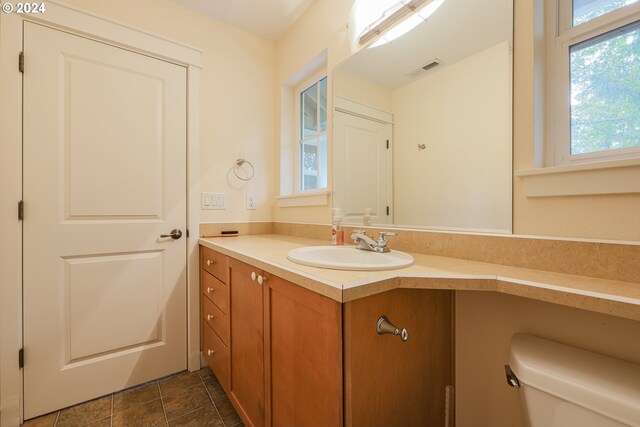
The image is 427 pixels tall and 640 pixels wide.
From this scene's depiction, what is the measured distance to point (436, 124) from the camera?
3.73 ft

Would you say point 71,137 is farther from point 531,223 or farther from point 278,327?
point 531,223

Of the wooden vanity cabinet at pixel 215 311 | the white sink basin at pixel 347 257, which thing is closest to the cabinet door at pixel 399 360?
the white sink basin at pixel 347 257

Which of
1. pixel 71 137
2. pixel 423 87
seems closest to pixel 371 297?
pixel 423 87

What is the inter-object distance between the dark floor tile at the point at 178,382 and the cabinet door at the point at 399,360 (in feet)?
4.34

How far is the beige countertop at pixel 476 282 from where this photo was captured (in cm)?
58

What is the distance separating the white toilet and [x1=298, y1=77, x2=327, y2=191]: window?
1.44 metres

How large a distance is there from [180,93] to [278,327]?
164 cm

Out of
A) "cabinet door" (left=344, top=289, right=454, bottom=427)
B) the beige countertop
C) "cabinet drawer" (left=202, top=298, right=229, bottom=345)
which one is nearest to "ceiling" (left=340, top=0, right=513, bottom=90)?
the beige countertop

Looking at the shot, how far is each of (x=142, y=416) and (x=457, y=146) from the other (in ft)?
6.38

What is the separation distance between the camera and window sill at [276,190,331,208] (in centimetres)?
170

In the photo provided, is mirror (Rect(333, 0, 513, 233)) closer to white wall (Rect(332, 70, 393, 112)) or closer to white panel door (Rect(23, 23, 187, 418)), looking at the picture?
white wall (Rect(332, 70, 393, 112))

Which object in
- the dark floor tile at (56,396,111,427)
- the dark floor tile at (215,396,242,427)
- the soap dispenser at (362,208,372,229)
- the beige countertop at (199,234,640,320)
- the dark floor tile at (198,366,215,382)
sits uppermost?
the soap dispenser at (362,208,372,229)

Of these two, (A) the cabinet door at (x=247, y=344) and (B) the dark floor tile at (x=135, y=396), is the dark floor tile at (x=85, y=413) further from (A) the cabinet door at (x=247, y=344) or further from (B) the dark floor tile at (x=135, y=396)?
(A) the cabinet door at (x=247, y=344)

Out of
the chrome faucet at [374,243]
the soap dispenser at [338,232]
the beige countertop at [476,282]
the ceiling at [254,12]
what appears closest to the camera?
the beige countertop at [476,282]
